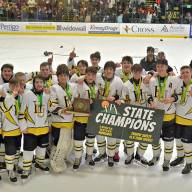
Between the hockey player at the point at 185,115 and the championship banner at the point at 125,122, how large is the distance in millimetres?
295

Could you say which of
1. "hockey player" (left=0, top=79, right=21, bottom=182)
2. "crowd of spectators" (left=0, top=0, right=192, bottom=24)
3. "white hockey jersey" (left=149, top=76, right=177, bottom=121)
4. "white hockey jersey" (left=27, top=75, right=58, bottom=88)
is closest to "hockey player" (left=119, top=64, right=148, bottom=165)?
"white hockey jersey" (left=149, top=76, right=177, bottom=121)

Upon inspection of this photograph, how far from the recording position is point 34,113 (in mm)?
4590

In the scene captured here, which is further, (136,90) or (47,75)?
(47,75)

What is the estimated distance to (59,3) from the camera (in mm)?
17328

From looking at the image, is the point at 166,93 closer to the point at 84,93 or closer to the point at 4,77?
the point at 84,93

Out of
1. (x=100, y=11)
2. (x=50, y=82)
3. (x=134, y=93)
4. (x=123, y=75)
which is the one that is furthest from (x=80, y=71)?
(x=100, y=11)

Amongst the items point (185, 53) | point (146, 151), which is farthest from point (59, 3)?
point (146, 151)

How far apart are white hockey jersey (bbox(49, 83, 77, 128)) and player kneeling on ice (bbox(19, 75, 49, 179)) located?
8 cm

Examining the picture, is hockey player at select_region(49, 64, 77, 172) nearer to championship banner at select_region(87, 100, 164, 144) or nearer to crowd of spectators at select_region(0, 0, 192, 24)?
championship banner at select_region(87, 100, 164, 144)

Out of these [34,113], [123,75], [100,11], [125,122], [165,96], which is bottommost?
[125,122]

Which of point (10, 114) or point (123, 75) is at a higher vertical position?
point (123, 75)

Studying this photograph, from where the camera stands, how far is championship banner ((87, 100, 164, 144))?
4.64 m

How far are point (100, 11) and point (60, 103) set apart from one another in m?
12.5

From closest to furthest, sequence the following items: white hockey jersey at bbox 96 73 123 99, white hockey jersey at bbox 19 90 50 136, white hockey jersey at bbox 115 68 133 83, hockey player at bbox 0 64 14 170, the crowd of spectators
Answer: white hockey jersey at bbox 19 90 50 136
hockey player at bbox 0 64 14 170
white hockey jersey at bbox 96 73 123 99
white hockey jersey at bbox 115 68 133 83
the crowd of spectators
